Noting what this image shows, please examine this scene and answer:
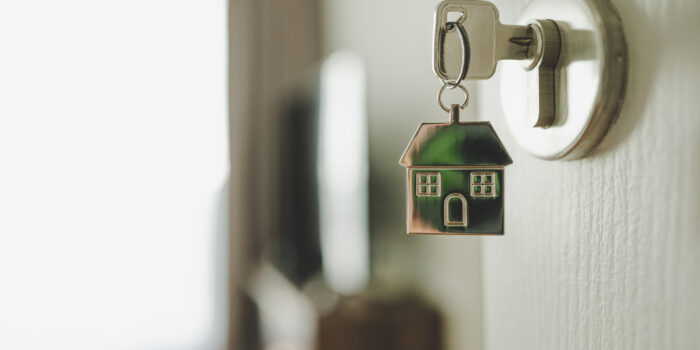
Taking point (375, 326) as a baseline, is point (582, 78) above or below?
above

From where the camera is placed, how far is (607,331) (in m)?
0.28

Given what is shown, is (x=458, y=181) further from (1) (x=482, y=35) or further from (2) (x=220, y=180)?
(2) (x=220, y=180)

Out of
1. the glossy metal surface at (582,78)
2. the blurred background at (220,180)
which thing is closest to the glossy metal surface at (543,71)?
the glossy metal surface at (582,78)

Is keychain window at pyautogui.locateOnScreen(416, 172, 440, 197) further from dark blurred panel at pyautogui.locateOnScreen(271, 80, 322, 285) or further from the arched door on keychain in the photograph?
dark blurred panel at pyautogui.locateOnScreen(271, 80, 322, 285)

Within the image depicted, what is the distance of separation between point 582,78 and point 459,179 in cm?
9

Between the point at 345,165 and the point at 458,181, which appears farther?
the point at 345,165

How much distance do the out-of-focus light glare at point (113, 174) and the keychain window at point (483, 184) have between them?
83.0 inches

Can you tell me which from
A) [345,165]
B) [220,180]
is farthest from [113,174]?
[345,165]

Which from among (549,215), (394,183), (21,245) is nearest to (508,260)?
(549,215)

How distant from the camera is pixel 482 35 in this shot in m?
0.29

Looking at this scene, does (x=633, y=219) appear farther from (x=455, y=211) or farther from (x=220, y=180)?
(x=220, y=180)

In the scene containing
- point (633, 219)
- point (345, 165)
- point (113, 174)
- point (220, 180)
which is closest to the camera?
point (633, 219)

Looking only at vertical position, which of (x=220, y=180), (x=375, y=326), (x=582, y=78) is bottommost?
(x=375, y=326)

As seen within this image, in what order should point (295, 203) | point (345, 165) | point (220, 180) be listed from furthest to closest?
point (295, 203) < point (220, 180) < point (345, 165)
